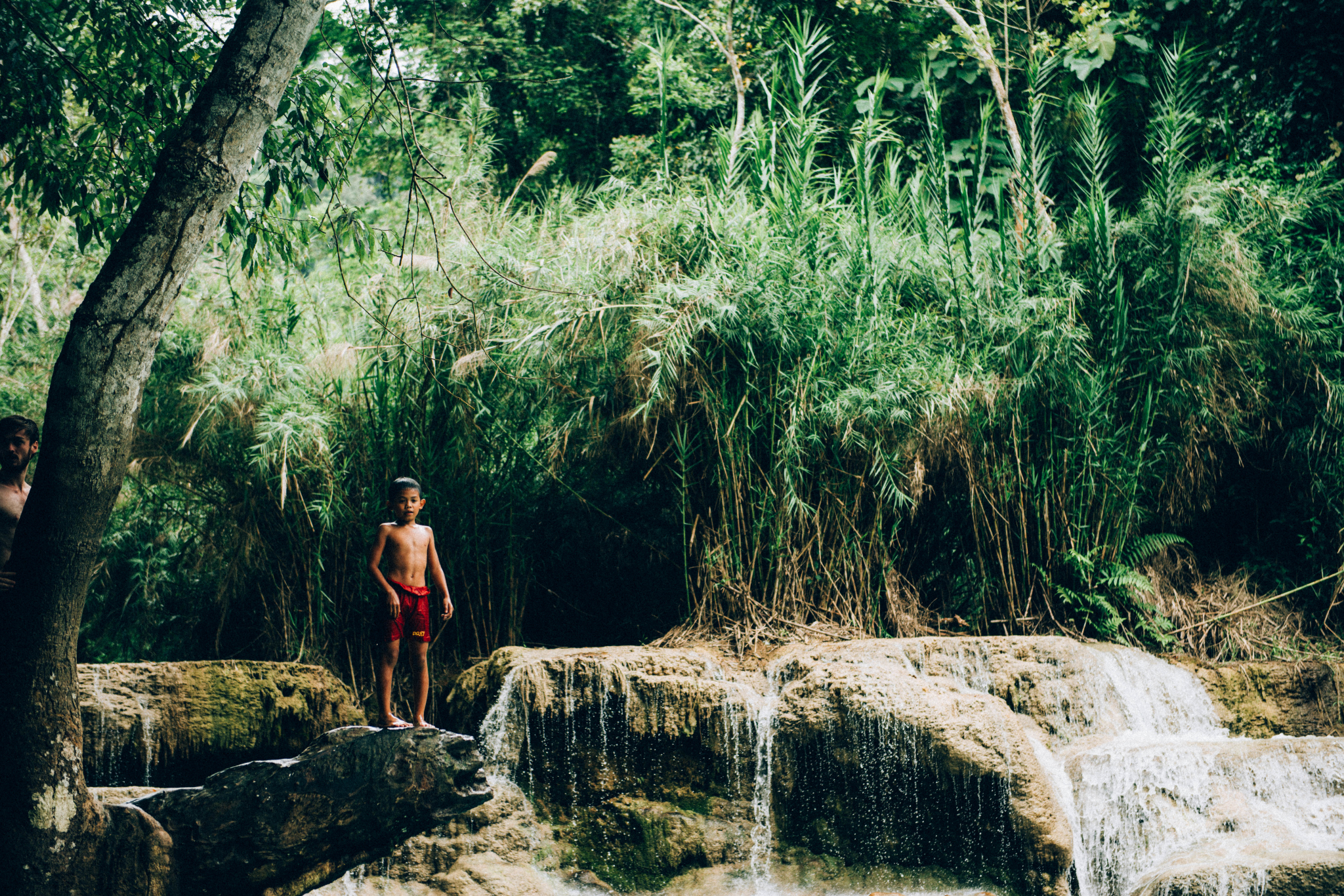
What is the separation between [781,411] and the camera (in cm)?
566

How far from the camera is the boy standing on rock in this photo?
4.08 metres

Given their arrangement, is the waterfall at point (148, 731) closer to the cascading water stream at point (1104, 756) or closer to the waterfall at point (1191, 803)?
the cascading water stream at point (1104, 756)

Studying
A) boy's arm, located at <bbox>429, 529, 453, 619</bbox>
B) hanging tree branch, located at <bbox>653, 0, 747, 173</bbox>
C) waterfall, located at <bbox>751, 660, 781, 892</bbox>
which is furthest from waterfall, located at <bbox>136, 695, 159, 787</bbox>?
hanging tree branch, located at <bbox>653, 0, 747, 173</bbox>

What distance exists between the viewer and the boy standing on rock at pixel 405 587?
408cm

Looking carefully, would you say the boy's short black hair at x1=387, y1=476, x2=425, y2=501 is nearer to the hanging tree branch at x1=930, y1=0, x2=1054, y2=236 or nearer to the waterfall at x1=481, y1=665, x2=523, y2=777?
the waterfall at x1=481, y1=665, x2=523, y2=777

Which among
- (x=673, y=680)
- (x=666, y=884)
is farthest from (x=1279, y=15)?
(x=666, y=884)

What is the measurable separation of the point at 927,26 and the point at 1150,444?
5.39 m

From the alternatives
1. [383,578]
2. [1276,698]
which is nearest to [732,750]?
[383,578]

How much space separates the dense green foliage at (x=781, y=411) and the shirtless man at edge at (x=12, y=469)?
1487mm

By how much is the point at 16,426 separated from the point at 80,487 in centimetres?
111

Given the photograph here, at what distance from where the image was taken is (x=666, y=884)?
4.80 meters

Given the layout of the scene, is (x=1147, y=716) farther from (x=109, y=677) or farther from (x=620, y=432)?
(x=109, y=677)

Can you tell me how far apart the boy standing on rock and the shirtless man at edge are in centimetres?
126

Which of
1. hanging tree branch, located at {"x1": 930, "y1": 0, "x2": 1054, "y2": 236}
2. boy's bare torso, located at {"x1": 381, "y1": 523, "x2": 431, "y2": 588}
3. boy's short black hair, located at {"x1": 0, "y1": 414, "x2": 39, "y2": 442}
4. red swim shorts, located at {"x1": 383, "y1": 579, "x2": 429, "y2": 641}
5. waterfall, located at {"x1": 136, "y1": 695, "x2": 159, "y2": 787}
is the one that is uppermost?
hanging tree branch, located at {"x1": 930, "y1": 0, "x2": 1054, "y2": 236}
